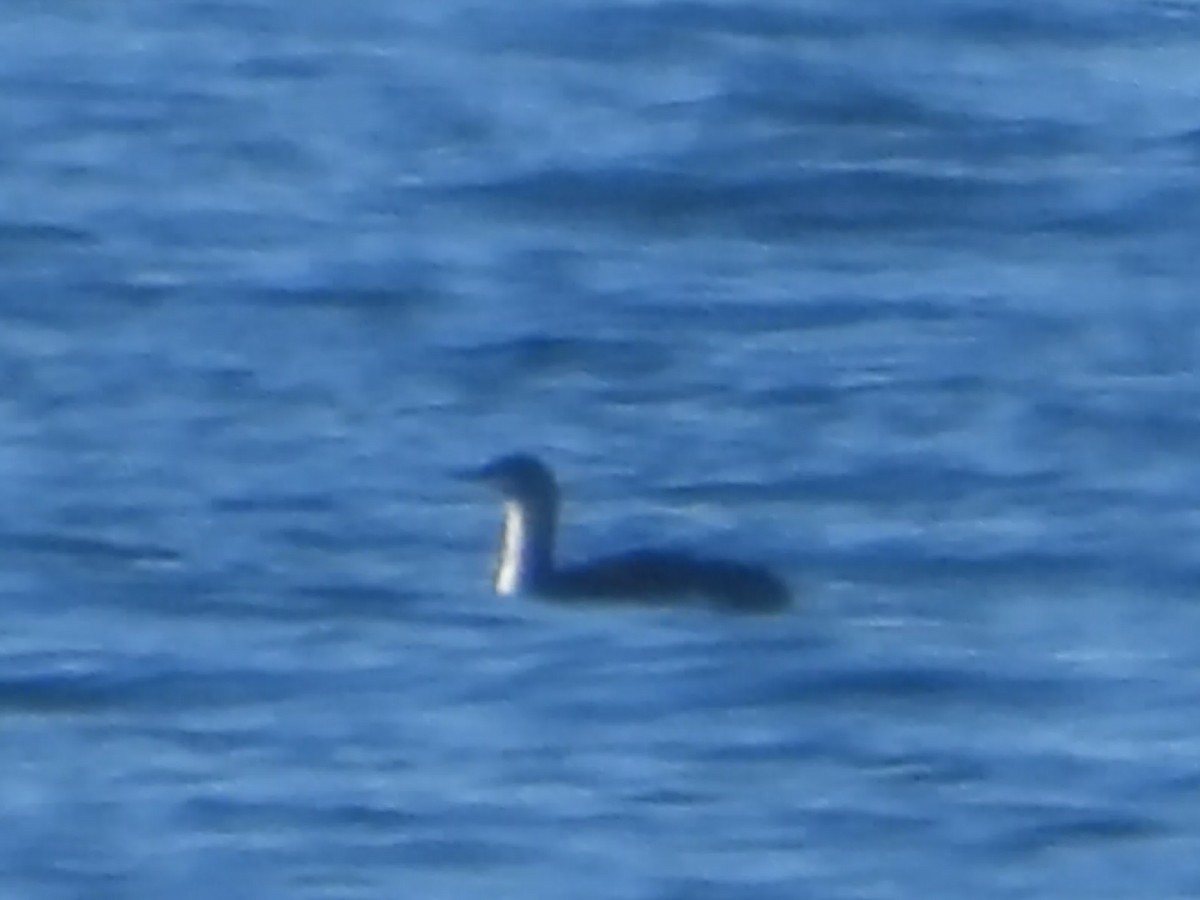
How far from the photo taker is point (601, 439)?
2212cm

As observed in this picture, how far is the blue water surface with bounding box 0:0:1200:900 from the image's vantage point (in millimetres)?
17531

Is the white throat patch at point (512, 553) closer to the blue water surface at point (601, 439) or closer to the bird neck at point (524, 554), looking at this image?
the bird neck at point (524, 554)

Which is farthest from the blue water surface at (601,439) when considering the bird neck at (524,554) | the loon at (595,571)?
the bird neck at (524,554)

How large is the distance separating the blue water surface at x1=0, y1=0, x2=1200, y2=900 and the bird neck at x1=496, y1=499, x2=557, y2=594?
7.6 inches

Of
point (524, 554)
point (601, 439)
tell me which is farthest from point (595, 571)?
point (601, 439)

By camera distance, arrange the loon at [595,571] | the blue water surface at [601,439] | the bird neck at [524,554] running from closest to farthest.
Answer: the blue water surface at [601,439]
the loon at [595,571]
the bird neck at [524,554]

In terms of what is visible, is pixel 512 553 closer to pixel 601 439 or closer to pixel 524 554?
pixel 524 554

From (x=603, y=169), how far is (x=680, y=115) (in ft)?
4.29

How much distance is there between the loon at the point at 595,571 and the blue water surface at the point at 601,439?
0.09 metres

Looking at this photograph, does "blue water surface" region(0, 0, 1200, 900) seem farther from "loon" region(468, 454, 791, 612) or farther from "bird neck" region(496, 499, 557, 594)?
"bird neck" region(496, 499, 557, 594)

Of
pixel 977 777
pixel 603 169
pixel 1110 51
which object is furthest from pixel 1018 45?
pixel 977 777

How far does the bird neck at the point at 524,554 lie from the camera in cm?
2006

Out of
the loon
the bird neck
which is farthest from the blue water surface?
the bird neck

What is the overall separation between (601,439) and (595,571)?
6.75 ft
